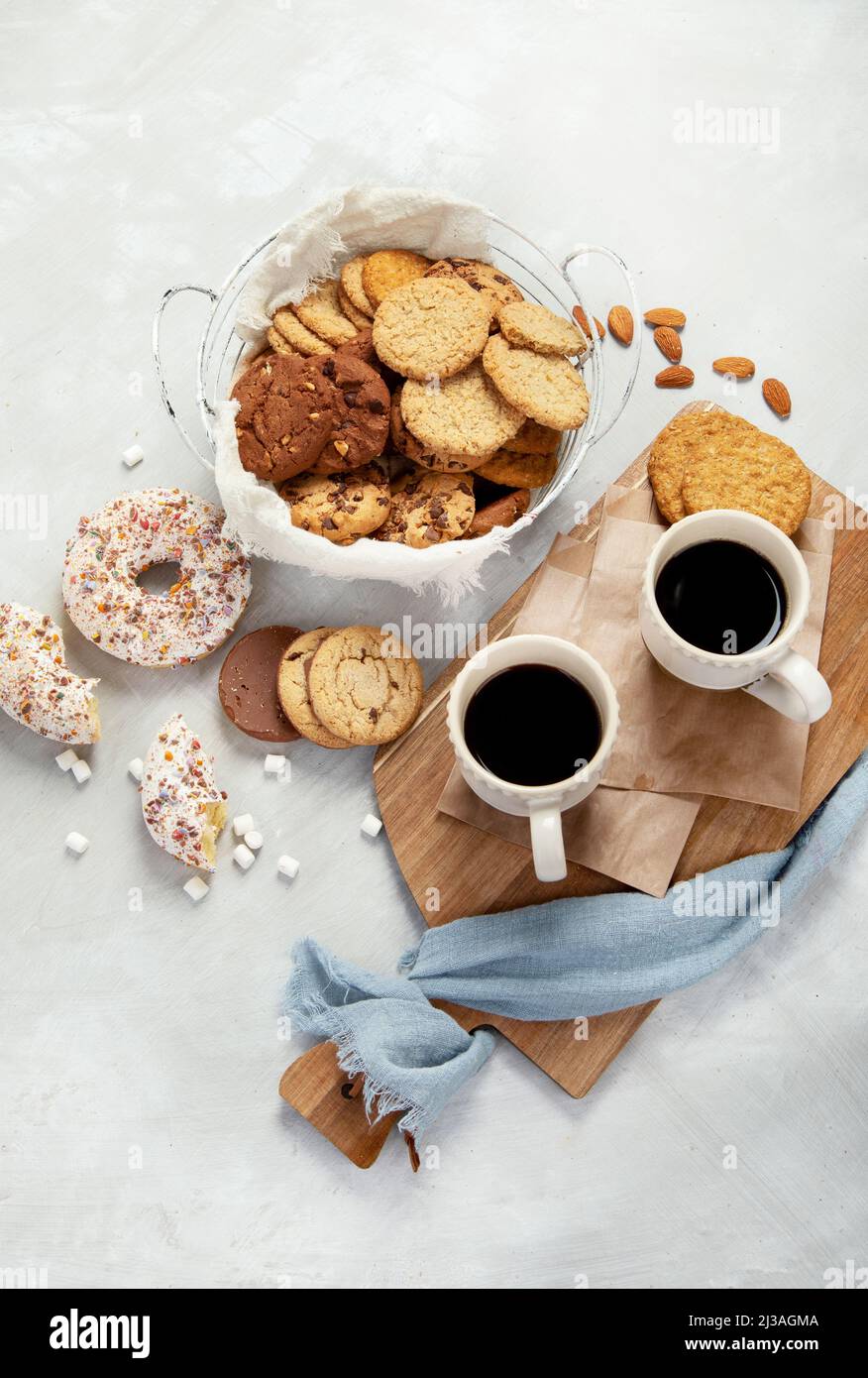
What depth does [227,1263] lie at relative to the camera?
1.67m

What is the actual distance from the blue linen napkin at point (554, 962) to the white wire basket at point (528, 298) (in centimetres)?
53

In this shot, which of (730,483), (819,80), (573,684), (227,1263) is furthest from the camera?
(819,80)

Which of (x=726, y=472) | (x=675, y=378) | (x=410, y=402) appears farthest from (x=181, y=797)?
(x=675, y=378)

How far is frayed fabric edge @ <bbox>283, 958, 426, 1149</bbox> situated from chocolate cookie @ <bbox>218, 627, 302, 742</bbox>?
1.18 ft

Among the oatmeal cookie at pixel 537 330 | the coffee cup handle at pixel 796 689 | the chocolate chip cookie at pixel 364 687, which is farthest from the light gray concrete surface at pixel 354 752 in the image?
the coffee cup handle at pixel 796 689

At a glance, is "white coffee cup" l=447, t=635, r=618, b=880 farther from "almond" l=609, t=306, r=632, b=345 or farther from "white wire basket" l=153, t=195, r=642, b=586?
"almond" l=609, t=306, r=632, b=345

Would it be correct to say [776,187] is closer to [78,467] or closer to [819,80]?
[819,80]

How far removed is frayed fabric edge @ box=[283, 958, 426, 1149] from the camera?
1.53 meters

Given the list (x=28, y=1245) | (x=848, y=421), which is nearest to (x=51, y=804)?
(x=28, y=1245)

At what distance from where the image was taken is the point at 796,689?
1.37 metres

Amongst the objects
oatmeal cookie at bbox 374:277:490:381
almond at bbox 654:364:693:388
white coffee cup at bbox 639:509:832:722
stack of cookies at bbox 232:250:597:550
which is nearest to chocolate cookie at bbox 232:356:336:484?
stack of cookies at bbox 232:250:597:550

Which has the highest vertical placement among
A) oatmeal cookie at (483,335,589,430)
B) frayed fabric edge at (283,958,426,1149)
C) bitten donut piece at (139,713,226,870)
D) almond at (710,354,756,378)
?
oatmeal cookie at (483,335,589,430)

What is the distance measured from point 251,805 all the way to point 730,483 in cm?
87
